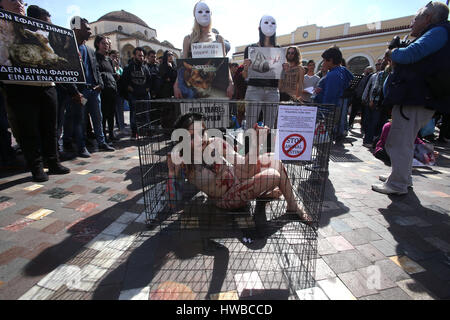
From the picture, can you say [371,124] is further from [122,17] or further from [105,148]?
[122,17]

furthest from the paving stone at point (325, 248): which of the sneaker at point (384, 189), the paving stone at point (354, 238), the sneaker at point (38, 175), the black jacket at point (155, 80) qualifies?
the black jacket at point (155, 80)

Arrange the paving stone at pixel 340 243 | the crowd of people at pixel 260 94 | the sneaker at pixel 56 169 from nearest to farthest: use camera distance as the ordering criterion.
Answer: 1. the paving stone at pixel 340 243
2. the crowd of people at pixel 260 94
3. the sneaker at pixel 56 169

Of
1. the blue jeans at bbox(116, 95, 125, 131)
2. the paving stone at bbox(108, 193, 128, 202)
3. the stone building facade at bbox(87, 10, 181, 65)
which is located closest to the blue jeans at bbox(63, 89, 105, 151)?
the blue jeans at bbox(116, 95, 125, 131)

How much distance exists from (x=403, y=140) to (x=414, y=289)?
1.87m

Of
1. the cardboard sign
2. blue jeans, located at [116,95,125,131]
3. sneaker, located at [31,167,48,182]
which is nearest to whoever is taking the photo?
the cardboard sign

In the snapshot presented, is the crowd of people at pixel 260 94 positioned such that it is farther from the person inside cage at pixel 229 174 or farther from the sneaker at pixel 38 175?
the person inside cage at pixel 229 174

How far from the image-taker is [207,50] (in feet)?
8.46

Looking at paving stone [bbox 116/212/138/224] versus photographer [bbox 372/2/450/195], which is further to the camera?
photographer [bbox 372/2/450/195]

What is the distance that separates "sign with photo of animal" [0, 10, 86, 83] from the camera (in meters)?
2.55

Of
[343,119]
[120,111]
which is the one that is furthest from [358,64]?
[120,111]

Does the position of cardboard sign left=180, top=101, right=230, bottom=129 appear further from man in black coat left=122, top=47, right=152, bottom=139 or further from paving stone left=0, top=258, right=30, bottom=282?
man in black coat left=122, top=47, right=152, bottom=139

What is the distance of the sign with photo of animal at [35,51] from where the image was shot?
255cm

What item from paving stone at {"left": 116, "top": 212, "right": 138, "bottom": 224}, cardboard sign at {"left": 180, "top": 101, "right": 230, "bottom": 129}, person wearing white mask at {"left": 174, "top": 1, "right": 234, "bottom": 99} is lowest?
paving stone at {"left": 116, "top": 212, "right": 138, "bottom": 224}
